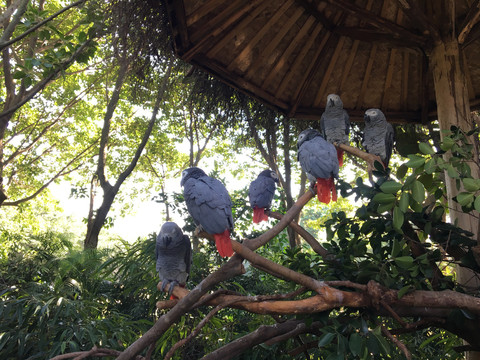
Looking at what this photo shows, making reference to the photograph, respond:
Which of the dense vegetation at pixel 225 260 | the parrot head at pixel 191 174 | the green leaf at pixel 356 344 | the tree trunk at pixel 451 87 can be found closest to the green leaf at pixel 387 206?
the dense vegetation at pixel 225 260

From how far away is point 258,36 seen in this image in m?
3.20

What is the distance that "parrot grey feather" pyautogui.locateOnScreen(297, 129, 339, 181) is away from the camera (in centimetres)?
217

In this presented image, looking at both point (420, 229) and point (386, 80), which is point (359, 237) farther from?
point (386, 80)

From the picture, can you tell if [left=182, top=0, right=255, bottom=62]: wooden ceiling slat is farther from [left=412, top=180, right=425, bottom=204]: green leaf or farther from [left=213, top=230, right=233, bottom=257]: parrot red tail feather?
[left=412, top=180, right=425, bottom=204]: green leaf

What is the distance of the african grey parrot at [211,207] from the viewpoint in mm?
1780

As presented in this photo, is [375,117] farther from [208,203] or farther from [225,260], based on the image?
[225,260]

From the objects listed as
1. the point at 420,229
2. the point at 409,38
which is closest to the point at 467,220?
the point at 420,229

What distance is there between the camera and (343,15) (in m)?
3.24

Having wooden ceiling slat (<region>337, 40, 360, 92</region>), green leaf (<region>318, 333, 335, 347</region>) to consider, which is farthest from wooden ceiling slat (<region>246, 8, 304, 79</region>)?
green leaf (<region>318, 333, 335, 347</region>)

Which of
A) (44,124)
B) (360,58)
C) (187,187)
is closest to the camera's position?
(187,187)

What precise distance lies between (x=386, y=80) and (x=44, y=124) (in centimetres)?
759

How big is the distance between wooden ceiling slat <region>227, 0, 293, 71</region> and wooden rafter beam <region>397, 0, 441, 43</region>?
3.06ft

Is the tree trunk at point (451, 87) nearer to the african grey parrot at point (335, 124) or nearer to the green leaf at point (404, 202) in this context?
the african grey parrot at point (335, 124)

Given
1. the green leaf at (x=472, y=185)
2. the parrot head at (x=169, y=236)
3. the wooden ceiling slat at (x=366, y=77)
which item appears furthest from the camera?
the wooden ceiling slat at (x=366, y=77)
